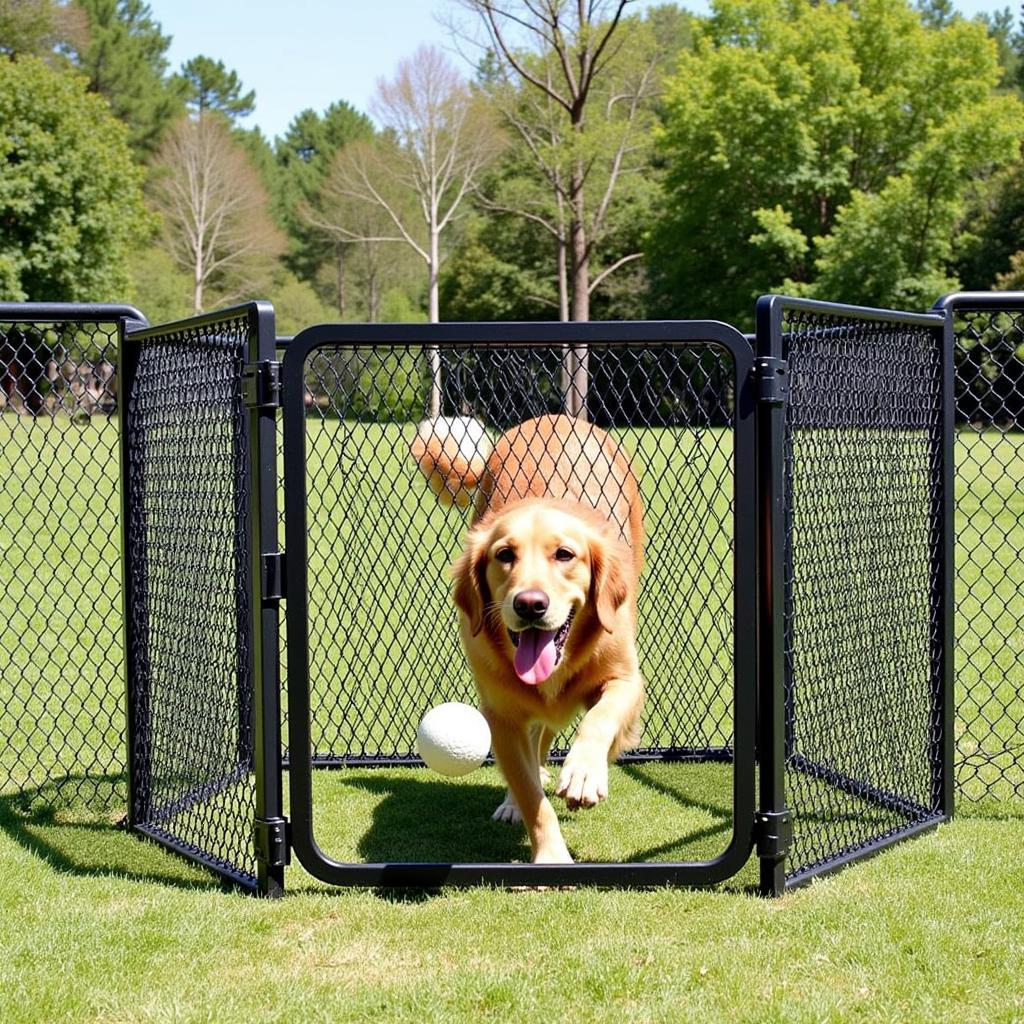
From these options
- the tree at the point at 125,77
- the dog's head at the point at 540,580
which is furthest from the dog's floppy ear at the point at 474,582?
the tree at the point at 125,77

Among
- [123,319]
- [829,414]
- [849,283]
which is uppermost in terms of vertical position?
[849,283]

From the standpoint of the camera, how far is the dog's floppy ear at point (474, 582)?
14.3 ft

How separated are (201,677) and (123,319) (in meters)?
1.44

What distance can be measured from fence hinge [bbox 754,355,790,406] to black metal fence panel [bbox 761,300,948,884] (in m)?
0.11

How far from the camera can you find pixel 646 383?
185 inches

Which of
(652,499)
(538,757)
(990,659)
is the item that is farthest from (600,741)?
(990,659)

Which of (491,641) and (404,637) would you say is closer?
(491,641)

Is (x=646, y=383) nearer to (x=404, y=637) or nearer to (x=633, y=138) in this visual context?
(x=404, y=637)

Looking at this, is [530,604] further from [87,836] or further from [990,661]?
[990,661]

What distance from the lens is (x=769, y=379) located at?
397cm

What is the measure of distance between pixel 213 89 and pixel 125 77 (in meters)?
8.24

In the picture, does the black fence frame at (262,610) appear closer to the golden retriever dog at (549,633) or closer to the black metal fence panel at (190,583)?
the black metal fence panel at (190,583)

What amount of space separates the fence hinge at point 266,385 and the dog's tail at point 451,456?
Answer: 61.3 inches

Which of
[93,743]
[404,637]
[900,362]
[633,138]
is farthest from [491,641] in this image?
[633,138]
